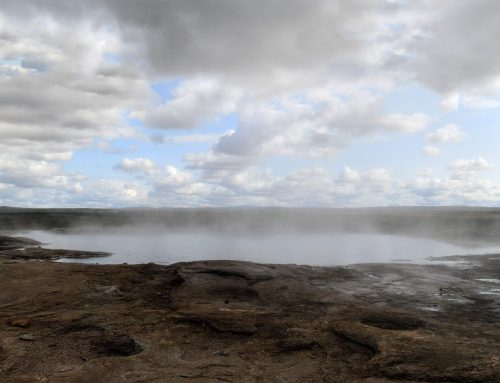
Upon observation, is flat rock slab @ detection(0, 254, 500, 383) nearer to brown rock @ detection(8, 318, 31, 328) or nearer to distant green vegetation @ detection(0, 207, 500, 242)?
brown rock @ detection(8, 318, 31, 328)

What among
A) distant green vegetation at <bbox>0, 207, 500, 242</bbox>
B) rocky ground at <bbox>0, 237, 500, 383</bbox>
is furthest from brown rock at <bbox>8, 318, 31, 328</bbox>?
distant green vegetation at <bbox>0, 207, 500, 242</bbox>

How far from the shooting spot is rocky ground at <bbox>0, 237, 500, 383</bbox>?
24.6ft

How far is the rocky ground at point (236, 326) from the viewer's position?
7.51 m

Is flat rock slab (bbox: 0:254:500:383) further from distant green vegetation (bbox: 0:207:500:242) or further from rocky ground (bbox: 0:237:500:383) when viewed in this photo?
distant green vegetation (bbox: 0:207:500:242)

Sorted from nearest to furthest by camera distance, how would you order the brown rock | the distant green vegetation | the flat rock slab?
the flat rock slab → the brown rock → the distant green vegetation

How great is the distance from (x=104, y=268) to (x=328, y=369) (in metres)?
10.6

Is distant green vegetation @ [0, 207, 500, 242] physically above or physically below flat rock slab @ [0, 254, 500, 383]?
above

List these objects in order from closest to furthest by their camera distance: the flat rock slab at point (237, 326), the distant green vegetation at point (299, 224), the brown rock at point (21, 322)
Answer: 1. the flat rock slab at point (237, 326)
2. the brown rock at point (21, 322)
3. the distant green vegetation at point (299, 224)

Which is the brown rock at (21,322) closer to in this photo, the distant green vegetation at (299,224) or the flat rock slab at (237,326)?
the flat rock slab at (237,326)

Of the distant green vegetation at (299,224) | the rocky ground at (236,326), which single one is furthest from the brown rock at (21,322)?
the distant green vegetation at (299,224)

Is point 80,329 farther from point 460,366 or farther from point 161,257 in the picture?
point 161,257

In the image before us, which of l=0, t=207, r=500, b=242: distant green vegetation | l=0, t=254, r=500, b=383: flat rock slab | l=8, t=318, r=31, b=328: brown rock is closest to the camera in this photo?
l=0, t=254, r=500, b=383: flat rock slab

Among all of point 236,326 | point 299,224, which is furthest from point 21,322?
point 299,224

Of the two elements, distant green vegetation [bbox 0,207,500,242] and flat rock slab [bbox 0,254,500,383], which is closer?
flat rock slab [bbox 0,254,500,383]
